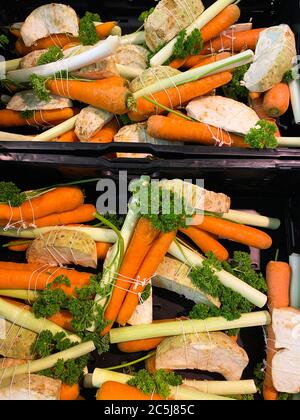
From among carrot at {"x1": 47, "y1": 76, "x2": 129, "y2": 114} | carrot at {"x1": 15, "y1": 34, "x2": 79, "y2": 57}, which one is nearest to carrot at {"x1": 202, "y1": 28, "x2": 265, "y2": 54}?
carrot at {"x1": 47, "y1": 76, "x2": 129, "y2": 114}

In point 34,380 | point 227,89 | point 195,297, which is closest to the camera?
point 34,380

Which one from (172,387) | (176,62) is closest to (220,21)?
(176,62)

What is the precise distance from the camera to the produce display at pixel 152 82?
207 centimetres

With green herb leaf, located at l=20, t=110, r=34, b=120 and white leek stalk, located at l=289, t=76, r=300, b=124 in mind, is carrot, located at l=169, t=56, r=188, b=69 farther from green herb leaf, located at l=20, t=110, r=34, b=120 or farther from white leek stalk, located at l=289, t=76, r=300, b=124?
green herb leaf, located at l=20, t=110, r=34, b=120

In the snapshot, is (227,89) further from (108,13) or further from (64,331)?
(64,331)

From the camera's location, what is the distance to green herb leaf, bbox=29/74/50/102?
2.05 m

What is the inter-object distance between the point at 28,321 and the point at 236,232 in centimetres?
101

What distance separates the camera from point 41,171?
2.12 m

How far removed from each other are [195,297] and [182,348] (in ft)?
0.80

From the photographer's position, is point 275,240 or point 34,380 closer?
point 34,380

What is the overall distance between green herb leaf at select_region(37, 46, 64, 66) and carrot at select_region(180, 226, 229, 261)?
0.99 m

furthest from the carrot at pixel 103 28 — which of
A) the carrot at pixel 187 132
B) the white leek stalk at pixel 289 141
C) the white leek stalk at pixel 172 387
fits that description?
the white leek stalk at pixel 172 387

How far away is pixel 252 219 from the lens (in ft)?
7.29

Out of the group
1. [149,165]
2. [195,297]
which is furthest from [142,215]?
[195,297]
